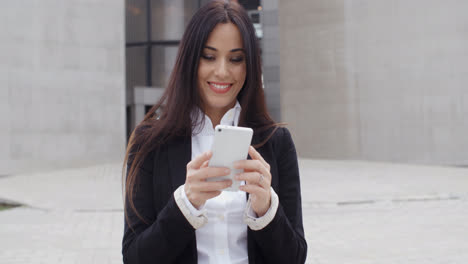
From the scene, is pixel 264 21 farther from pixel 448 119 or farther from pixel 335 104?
pixel 448 119

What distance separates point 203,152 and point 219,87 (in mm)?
378

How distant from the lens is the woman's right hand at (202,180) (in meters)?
1.56

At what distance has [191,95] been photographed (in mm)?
2031

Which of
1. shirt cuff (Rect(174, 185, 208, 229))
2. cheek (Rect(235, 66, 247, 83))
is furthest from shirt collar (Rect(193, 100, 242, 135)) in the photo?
shirt cuff (Rect(174, 185, 208, 229))

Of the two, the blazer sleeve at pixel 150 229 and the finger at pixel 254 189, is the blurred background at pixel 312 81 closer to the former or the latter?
the blazer sleeve at pixel 150 229

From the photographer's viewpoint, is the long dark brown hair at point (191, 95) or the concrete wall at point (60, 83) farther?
the concrete wall at point (60, 83)

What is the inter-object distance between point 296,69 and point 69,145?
1060cm

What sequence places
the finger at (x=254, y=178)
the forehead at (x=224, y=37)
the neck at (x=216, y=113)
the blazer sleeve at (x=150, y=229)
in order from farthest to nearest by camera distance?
the neck at (x=216, y=113) → the forehead at (x=224, y=37) → the blazer sleeve at (x=150, y=229) → the finger at (x=254, y=178)

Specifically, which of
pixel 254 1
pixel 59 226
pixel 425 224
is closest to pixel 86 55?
pixel 59 226

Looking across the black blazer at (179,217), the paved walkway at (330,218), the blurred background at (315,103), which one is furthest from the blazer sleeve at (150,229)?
the blurred background at (315,103)

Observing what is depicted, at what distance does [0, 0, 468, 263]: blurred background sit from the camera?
11.8 metres

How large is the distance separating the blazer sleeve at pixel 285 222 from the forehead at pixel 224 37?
0.45m

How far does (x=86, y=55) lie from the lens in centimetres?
1778

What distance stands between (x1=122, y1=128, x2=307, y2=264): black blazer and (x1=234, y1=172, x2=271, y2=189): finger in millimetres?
169
